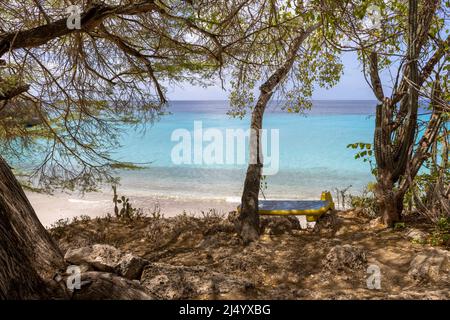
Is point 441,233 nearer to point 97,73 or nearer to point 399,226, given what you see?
point 399,226

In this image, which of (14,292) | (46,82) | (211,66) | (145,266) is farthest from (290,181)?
(14,292)

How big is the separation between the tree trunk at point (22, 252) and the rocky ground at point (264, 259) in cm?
24

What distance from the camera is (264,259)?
4801 millimetres

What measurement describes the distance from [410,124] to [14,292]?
5.17 m

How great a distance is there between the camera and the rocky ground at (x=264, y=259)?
128 inches

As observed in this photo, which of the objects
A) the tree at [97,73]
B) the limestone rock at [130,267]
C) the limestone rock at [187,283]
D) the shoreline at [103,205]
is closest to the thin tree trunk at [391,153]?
the tree at [97,73]

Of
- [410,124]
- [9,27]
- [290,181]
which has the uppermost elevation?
[9,27]

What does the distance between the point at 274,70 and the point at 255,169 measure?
193 centimetres

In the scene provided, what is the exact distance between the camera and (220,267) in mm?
4473

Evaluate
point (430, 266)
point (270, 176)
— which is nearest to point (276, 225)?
point (430, 266)

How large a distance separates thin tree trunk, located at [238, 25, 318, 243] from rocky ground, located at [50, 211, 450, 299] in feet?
0.77

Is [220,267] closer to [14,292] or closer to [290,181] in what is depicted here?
[14,292]
